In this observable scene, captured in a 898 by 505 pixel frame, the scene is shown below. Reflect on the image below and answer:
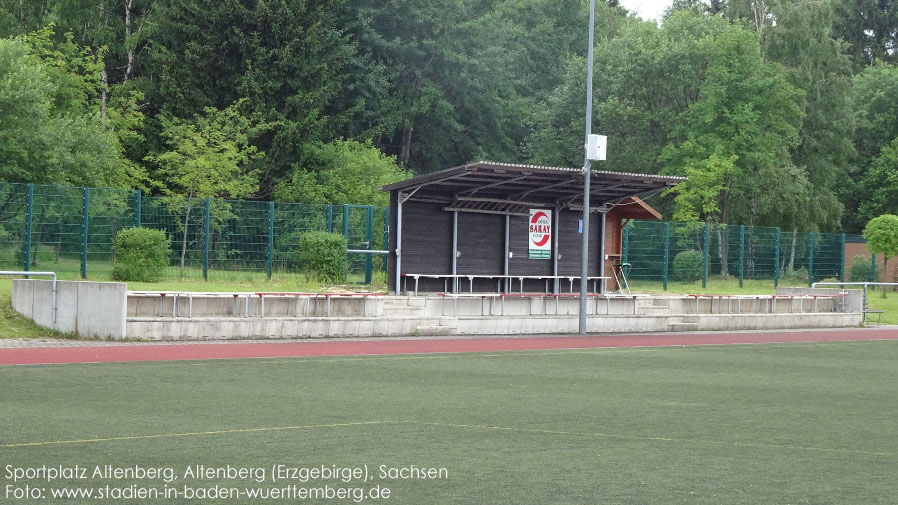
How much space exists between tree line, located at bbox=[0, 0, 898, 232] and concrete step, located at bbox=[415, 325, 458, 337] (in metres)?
19.6

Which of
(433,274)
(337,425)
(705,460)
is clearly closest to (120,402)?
(337,425)

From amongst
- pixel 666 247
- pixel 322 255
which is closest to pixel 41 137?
pixel 322 255

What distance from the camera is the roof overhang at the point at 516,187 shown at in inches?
1144

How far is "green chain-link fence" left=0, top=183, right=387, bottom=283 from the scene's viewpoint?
97.6 ft

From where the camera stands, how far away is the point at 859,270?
53.4 m

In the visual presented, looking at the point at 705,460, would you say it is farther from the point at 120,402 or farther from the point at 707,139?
the point at 707,139

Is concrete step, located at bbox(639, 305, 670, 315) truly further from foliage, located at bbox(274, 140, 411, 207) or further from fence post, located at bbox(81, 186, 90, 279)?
foliage, located at bbox(274, 140, 411, 207)

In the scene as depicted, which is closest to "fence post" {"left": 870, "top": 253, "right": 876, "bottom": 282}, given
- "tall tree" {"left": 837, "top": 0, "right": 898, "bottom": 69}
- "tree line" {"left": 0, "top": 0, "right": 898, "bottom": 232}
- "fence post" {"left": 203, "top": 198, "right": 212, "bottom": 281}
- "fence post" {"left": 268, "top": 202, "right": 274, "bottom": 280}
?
"tree line" {"left": 0, "top": 0, "right": 898, "bottom": 232}

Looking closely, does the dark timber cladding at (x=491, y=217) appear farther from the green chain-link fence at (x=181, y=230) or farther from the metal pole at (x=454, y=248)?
the green chain-link fence at (x=181, y=230)

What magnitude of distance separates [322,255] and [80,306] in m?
11.0

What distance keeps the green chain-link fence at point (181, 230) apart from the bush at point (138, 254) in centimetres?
75

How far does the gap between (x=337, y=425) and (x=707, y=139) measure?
52.0 meters

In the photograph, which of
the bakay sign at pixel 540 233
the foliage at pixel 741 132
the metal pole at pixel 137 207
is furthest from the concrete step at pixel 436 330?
the foliage at pixel 741 132

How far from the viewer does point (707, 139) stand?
61094 millimetres
